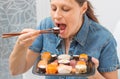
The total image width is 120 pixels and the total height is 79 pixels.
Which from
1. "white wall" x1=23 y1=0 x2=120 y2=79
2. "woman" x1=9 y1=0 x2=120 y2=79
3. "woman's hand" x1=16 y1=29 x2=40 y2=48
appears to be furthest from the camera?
"white wall" x1=23 y1=0 x2=120 y2=79

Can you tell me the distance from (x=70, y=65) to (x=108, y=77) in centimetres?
23

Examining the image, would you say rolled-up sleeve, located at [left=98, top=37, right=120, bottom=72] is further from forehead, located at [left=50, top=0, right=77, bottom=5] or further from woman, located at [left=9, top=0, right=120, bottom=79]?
forehead, located at [left=50, top=0, right=77, bottom=5]

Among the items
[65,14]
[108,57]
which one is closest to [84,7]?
[65,14]

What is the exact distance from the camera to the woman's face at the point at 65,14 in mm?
982

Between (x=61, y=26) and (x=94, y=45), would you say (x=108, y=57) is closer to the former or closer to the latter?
(x=94, y=45)

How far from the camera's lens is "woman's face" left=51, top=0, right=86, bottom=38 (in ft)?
3.22

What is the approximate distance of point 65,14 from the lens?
3.25 ft

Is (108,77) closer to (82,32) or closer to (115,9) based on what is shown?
(82,32)

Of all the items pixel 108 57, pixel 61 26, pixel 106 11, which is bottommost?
pixel 108 57

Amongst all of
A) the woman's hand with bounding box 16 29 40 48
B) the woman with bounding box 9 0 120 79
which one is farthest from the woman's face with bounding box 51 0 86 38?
the woman's hand with bounding box 16 29 40 48

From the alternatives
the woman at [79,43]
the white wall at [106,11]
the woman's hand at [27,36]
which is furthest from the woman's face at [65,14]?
the white wall at [106,11]

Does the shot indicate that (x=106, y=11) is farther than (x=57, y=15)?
Yes

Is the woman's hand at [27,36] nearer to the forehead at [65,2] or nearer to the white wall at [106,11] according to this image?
the forehead at [65,2]

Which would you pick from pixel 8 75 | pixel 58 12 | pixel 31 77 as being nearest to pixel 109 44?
pixel 58 12
